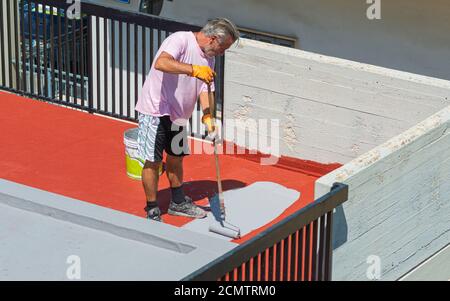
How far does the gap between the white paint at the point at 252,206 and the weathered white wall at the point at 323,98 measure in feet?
2.04

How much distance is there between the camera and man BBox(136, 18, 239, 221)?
25.4 ft

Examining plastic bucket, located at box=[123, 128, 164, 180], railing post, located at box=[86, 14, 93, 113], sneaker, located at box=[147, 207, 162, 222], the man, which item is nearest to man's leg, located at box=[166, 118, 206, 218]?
the man

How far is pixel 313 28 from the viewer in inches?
498

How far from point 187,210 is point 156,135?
0.70m

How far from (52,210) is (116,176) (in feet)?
6.64

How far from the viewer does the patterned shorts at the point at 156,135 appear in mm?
8180

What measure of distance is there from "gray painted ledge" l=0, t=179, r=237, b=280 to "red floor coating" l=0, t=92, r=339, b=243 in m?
1.35

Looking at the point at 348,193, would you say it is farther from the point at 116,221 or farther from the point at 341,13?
the point at 341,13

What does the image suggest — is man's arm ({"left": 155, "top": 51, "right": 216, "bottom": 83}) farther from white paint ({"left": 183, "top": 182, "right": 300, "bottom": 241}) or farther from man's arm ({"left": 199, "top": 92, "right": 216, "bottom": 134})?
white paint ({"left": 183, "top": 182, "right": 300, "bottom": 241})

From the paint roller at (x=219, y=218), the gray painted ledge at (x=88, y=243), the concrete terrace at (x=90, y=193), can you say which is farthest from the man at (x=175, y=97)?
the gray painted ledge at (x=88, y=243)

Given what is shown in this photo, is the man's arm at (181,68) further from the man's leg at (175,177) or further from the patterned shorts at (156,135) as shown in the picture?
the man's leg at (175,177)
